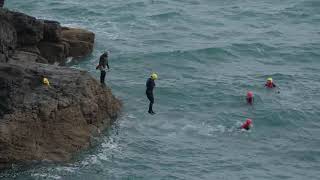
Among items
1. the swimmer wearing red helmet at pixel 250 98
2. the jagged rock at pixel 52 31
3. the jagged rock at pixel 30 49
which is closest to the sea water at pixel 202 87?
the swimmer wearing red helmet at pixel 250 98

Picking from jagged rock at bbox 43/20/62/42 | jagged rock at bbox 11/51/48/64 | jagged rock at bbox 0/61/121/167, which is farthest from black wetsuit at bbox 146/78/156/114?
jagged rock at bbox 43/20/62/42

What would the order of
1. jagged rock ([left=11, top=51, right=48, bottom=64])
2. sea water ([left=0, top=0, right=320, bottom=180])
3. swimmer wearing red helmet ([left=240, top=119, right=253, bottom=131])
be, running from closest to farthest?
1. sea water ([left=0, top=0, right=320, bottom=180])
2. swimmer wearing red helmet ([left=240, top=119, right=253, bottom=131])
3. jagged rock ([left=11, top=51, right=48, bottom=64])

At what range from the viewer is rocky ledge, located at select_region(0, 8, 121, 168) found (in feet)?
100

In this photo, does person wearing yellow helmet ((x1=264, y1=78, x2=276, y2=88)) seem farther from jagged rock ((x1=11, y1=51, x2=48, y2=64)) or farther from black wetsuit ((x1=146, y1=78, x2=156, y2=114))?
jagged rock ((x1=11, y1=51, x2=48, y2=64))

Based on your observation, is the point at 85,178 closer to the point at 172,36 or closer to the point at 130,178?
the point at 130,178

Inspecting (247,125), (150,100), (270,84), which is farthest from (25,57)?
(270,84)

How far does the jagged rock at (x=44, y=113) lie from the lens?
30.4 metres

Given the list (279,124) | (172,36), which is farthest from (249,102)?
(172,36)

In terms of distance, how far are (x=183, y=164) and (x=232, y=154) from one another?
281cm

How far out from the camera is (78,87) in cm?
3378

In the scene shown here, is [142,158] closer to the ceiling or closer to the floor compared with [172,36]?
closer to the floor

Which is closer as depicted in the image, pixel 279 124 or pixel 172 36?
pixel 279 124

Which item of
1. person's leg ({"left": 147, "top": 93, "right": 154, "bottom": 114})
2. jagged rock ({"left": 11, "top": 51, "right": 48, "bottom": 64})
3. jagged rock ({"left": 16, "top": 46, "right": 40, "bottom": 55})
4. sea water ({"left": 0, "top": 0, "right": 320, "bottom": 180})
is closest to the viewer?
sea water ({"left": 0, "top": 0, "right": 320, "bottom": 180})

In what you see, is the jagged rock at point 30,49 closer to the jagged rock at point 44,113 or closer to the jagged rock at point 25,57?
Result: the jagged rock at point 25,57
